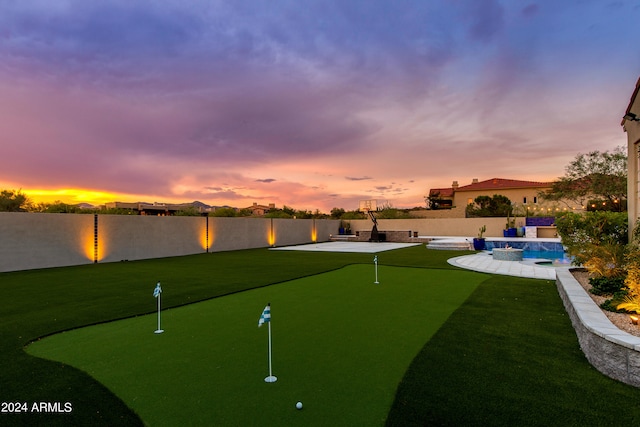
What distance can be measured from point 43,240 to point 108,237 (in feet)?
7.39

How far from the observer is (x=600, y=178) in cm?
2586

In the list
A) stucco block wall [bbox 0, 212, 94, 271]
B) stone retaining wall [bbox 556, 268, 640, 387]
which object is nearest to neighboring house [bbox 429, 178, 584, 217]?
stucco block wall [bbox 0, 212, 94, 271]

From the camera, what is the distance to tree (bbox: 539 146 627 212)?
25.3 m

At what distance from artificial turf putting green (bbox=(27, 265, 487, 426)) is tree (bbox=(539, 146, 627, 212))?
1087 inches

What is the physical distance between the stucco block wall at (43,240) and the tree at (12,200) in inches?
297

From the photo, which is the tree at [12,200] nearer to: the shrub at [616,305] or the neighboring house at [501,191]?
the shrub at [616,305]

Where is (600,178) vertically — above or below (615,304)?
above

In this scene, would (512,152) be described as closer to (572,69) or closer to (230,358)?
(572,69)

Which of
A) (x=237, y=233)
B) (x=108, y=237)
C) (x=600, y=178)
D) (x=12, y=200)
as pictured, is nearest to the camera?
(x=108, y=237)

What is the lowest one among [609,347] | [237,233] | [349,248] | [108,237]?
[349,248]

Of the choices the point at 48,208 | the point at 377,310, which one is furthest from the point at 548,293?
the point at 48,208

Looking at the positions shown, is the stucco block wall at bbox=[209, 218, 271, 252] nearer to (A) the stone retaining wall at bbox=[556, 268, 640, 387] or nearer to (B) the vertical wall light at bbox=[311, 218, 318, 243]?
(B) the vertical wall light at bbox=[311, 218, 318, 243]

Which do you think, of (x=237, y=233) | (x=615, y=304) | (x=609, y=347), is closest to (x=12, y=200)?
(x=237, y=233)

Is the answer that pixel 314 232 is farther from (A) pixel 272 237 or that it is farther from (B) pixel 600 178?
(B) pixel 600 178
